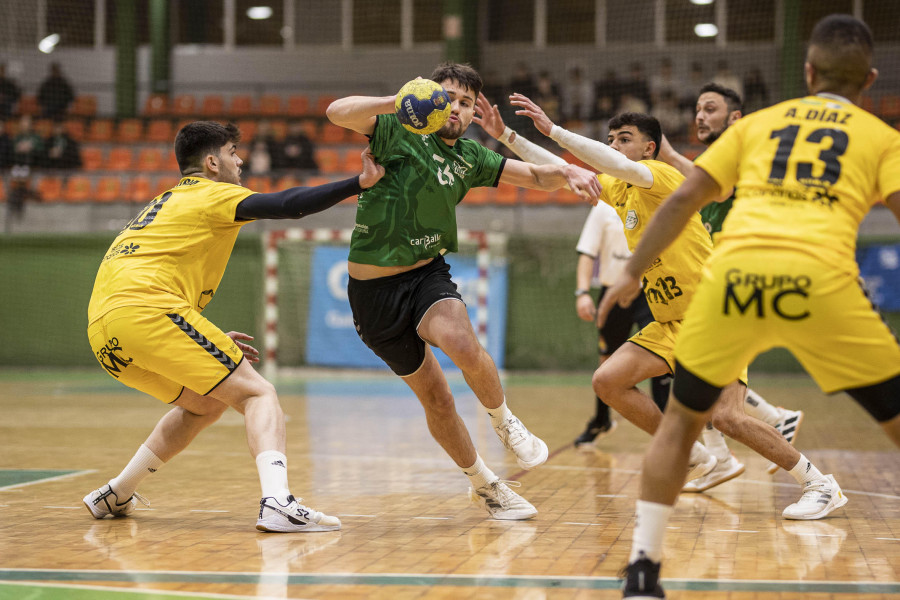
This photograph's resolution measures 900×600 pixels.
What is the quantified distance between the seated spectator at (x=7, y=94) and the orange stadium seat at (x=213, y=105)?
153 inches

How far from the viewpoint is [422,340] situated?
527cm

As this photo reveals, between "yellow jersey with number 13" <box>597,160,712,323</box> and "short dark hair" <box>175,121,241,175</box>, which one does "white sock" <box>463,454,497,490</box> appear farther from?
"short dark hair" <box>175,121,241,175</box>

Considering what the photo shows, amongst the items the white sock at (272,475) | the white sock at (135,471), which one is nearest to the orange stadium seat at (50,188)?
the white sock at (135,471)

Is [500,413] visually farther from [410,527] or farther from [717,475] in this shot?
[717,475]

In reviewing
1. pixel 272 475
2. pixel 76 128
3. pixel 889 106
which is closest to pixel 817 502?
pixel 272 475

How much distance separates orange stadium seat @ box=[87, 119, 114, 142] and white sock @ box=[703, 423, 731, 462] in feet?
56.2

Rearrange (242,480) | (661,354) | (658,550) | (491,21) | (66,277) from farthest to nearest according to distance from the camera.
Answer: (491,21), (66,277), (242,480), (661,354), (658,550)

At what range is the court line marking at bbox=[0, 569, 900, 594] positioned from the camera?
12.4ft

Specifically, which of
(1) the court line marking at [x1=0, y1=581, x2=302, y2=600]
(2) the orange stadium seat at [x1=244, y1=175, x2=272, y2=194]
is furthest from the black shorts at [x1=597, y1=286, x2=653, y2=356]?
(2) the orange stadium seat at [x1=244, y1=175, x2=272, y2=194]

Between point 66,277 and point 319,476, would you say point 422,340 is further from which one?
point 66,277

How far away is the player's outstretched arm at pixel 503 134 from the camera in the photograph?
5.57 m

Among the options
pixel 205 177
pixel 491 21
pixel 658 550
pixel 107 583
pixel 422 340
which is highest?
pixel 491 21

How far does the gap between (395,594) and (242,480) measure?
318 centimetres

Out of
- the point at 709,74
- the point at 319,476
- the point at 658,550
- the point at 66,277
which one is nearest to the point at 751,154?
the point at 658,550
